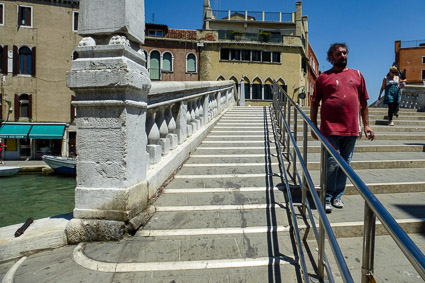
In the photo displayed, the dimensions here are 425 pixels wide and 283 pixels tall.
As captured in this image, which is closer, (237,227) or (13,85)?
(237,227)

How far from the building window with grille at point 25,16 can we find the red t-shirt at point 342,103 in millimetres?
27870

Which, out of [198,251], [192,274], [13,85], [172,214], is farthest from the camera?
[13,85]

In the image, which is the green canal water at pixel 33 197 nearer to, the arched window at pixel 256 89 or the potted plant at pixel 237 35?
the arched window at pixel 256 89

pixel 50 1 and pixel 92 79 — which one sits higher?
pixel 50 1

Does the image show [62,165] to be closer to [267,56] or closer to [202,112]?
[202,112]

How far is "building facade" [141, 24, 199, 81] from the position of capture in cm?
2742

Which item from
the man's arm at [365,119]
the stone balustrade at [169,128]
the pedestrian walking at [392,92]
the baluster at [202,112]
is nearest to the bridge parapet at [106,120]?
the stone balustrade at [169,128]

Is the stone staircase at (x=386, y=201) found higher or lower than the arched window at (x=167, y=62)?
lower

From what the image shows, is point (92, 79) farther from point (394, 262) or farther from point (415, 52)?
point (415, 52)

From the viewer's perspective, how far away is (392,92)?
8.25 metres

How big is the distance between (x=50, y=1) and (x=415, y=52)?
41690 mm

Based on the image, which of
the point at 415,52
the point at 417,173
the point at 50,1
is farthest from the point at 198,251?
the point at 415,52

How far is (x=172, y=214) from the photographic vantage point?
3137 millimetres

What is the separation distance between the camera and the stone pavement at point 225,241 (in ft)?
7.24
